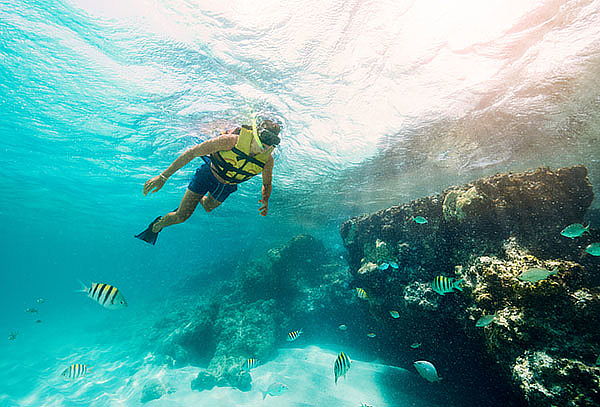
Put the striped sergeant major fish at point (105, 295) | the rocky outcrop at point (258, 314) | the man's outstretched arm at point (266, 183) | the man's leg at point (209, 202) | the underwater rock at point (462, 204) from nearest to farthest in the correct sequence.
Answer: the man's outstretched arm at point (266, 183)
the striped sergeant major fish at point (105, 295)
the man's leg at point (209, 202)
the underwater rock at point (462, 204)
the rocky outcrop at point (258, 314)

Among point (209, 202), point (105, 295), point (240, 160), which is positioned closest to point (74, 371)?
point (105, 295)

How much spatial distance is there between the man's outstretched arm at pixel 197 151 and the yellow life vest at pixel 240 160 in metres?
0.13

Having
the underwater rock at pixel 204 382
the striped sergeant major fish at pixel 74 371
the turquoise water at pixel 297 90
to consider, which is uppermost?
the turquoise water at pixel 297 90

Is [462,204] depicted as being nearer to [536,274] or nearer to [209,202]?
[536,274]

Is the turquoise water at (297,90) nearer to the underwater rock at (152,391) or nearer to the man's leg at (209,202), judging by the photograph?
the underwater rock at (152,391)

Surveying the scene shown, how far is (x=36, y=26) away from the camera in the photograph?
Answer: 8.50m

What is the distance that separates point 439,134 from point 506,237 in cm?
830

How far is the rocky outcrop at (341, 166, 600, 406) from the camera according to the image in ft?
12.2

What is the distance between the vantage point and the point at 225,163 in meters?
4.34

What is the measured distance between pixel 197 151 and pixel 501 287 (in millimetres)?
5963

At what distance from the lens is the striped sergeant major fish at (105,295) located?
5355 millimetres

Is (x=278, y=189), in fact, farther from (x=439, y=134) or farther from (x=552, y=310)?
(x=552, y=310)

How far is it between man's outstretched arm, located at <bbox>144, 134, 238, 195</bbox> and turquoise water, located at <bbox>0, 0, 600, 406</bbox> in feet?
18.0

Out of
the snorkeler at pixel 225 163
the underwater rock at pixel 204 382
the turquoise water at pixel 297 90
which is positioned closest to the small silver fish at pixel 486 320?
the snorkeler at pixel 225 163
